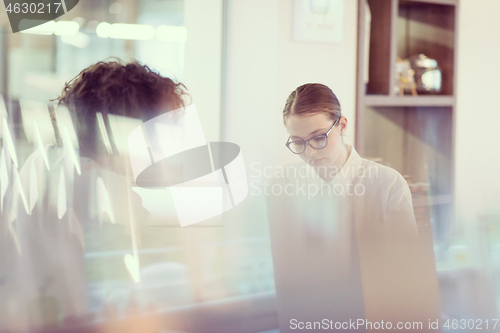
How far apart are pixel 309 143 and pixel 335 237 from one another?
209 millimetres

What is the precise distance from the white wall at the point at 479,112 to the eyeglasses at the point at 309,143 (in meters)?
0.42

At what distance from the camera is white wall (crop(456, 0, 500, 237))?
3.39 ft

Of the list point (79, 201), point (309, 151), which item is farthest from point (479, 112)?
point (79, 201)

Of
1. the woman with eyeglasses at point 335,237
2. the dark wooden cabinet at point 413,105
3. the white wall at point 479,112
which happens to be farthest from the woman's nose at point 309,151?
the white wall at point 479,112

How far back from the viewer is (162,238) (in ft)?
2.60

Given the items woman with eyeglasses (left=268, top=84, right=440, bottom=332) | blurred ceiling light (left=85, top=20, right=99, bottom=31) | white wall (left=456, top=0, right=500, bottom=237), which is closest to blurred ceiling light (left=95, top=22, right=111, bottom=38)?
blurred ceiling light (left=85, top=20, right=99, bottom=31)

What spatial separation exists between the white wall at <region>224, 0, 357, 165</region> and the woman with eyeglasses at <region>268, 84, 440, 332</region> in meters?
0.03

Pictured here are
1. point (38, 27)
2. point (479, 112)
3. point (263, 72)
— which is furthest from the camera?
point (479, 112)

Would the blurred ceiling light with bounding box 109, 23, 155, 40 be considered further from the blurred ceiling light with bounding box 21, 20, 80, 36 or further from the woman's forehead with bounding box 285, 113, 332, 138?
the woman's forehead with bounding box 285, 113, 332, 138

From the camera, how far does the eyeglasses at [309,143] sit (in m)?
0.82

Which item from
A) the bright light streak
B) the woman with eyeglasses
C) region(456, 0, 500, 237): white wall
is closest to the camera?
the bright light streak

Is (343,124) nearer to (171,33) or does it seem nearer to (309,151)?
(309,151)

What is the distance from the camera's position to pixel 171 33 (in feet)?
2.58

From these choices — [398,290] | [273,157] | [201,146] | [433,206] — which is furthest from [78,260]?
[433,206]
